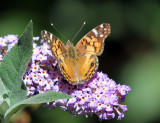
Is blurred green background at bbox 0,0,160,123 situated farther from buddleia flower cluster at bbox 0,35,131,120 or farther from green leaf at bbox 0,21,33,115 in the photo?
green leaf at bbox 0,21,33,115

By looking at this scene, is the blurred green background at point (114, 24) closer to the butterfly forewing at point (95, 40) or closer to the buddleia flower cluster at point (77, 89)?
the butterfly forewing at point (95, 40)

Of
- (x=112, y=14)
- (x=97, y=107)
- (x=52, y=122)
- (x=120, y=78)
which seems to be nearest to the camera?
(x=97, y=107)

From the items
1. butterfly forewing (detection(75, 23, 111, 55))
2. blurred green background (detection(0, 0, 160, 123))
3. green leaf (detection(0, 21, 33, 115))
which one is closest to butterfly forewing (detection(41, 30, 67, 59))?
butterfly forewing (detection(75, 23, 111, 55))

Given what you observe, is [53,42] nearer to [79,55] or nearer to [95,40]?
[79,55]

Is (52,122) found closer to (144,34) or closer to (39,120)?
(39,120)

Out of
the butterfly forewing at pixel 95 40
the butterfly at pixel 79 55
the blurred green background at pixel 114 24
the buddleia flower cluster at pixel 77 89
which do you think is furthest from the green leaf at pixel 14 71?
the blurred green background at pixel 114 24

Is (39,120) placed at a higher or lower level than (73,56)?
lower

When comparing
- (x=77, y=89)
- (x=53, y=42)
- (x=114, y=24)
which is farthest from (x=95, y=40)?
(x=114, y=24)

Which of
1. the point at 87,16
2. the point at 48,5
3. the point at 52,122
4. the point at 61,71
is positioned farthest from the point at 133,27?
the point at 61,71
